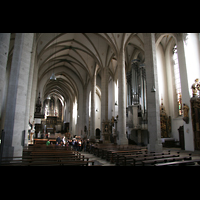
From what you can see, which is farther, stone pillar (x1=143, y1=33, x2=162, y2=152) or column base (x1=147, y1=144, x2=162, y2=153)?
stone pillar (x1=143, y1=33, x2=162, y2=152)

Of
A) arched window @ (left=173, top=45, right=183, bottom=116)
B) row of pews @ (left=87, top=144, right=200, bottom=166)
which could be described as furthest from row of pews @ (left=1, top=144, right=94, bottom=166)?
arched window @ (left=173, top=45, right=183, bottom=116)

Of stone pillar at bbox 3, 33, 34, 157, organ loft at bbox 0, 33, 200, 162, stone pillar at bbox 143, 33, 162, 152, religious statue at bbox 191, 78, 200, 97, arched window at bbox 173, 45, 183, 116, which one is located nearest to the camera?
stone pillar at bbox 3, 33, 34, 157

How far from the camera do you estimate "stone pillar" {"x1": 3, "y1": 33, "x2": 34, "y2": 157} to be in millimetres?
5996

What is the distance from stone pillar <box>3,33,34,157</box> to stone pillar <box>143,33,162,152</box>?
5.90m

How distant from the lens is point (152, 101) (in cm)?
867

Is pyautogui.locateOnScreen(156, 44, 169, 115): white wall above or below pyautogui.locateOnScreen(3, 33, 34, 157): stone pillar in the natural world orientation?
above

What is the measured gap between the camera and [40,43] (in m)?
15.7

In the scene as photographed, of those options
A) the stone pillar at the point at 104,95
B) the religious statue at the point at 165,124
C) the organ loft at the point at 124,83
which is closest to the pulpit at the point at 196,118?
the organ loft at the point at 124,83

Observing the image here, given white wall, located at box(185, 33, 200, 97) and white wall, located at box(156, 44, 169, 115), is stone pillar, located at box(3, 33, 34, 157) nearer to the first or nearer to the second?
white wall, located at box(185, 33, 200, 97)

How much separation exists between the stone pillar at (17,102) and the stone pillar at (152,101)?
5901 millimetres

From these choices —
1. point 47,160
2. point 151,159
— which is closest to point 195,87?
point 151,159
